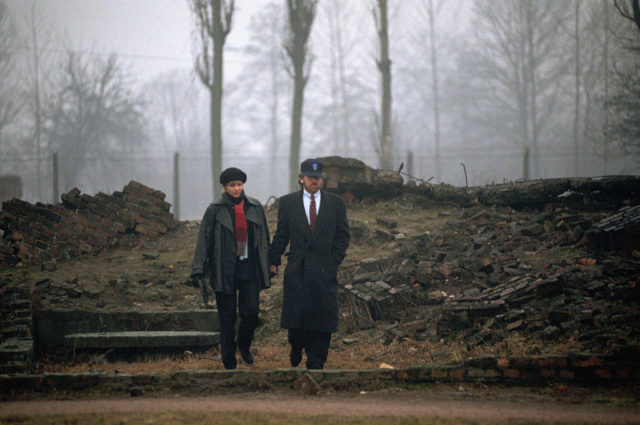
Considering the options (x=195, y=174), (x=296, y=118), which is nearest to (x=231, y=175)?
(x=296, y=118)

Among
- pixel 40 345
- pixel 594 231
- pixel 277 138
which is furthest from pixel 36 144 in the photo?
pixel 594 231

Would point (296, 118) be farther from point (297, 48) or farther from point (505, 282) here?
point (505, 282)

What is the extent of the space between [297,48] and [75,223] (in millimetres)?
10937

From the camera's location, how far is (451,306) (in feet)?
24.5

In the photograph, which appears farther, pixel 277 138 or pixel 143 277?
pixel 277 138

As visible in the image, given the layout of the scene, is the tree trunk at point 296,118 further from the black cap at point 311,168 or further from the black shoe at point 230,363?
the black shoe at point 230,363

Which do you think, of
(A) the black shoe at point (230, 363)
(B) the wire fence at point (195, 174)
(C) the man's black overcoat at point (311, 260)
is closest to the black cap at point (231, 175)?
(C) the man's black overcoat at point (311, 260)

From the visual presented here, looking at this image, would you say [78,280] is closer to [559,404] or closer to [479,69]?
[559,404]

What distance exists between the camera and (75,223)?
11961mm

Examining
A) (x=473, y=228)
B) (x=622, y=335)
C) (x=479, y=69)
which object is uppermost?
(x=479, y=69)

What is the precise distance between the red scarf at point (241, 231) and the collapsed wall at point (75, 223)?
6.08 metres

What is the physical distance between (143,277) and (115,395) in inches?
205

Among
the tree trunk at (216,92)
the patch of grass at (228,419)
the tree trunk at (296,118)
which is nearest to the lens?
the patch of grass at (228,419)

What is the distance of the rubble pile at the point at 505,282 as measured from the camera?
22.0ft
